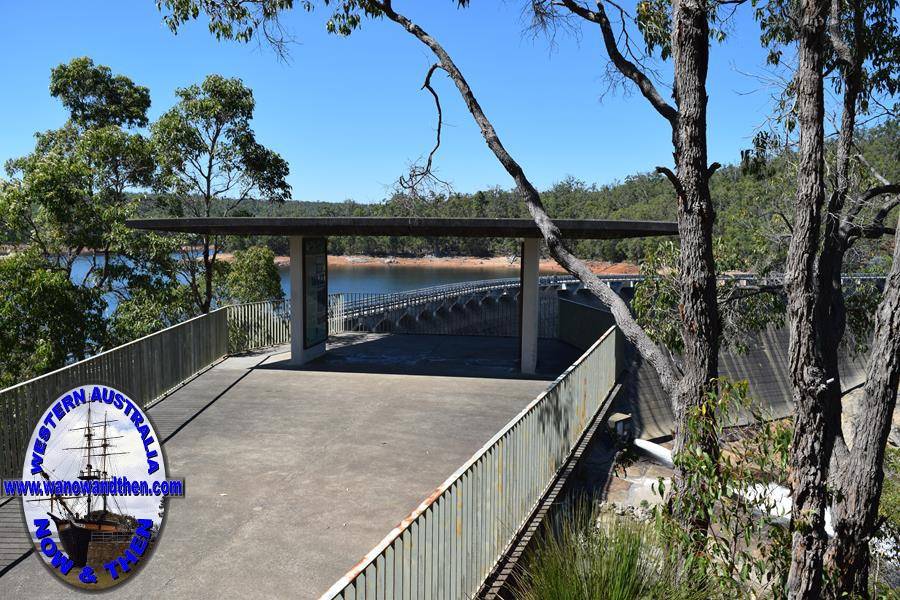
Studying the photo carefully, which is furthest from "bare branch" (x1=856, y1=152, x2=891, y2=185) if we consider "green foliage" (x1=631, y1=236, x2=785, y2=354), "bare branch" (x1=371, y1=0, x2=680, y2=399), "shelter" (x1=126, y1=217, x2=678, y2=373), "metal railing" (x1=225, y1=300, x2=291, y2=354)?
"metal railing" (x1=225, y1=300, x2=291, y2=354)

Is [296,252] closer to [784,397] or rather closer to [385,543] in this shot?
[385,543]

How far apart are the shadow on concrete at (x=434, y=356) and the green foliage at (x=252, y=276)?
6.74m

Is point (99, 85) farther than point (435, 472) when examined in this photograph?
Yes

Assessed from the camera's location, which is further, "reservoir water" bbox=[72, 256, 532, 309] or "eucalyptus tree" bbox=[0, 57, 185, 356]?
"reservoir water" bbox=[72, 256, 532, 309]

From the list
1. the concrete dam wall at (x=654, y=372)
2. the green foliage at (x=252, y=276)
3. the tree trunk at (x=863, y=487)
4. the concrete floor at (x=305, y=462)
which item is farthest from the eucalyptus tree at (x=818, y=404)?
the green foliage at (x=252, y=276)

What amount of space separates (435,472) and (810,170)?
16.7 feet

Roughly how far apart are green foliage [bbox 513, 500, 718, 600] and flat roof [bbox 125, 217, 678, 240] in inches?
294

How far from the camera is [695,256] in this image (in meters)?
5.64

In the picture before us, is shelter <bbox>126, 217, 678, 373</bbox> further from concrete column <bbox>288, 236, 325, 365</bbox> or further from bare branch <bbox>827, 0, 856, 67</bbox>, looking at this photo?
bare branch <bbox>827, 0, 856, 67</bbox>

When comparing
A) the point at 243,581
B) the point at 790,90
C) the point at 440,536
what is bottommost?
the point at 243,581

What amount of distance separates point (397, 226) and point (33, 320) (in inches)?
276

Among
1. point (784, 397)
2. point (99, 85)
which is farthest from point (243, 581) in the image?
point (784, 397)

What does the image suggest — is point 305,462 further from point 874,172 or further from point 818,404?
point 874,172

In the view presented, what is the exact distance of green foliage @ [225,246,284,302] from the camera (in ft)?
81.5
